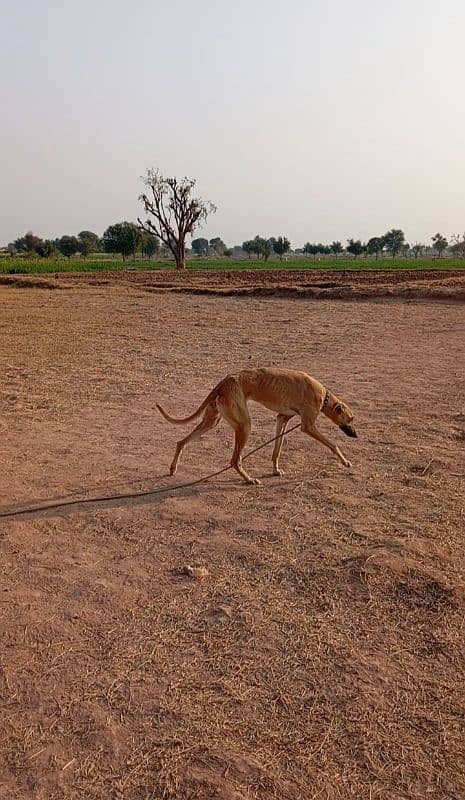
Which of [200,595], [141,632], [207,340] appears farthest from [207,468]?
[207,340]

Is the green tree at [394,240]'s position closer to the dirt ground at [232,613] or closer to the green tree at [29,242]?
the green tree at [29,242]

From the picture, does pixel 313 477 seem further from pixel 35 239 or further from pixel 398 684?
pixel 35 239

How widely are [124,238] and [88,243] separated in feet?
92.4

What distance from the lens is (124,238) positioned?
88312 mm

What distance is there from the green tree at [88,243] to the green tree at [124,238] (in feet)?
73.5

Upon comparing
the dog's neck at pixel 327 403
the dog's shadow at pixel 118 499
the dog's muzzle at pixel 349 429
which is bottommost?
the dog's shadow at pixel 118 499

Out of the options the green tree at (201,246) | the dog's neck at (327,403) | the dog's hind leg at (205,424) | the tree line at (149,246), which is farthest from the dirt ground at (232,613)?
the green tree at (201,246)

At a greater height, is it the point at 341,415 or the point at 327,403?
the point at 327,403

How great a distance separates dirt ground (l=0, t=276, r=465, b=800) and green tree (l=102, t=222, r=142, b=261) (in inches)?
3298

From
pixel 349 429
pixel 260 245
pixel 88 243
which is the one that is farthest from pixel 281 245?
pixel 349 429

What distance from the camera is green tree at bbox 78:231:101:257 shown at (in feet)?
368

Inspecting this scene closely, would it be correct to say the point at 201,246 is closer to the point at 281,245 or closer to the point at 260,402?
the point at 281,245

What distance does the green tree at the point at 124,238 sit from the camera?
8819 centimetres

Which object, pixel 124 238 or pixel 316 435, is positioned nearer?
pixel 316 435
